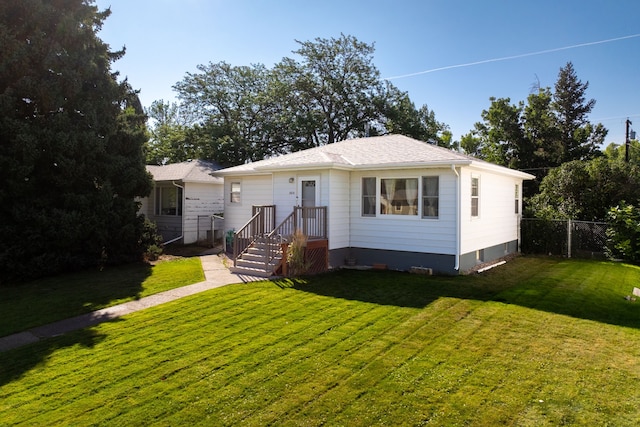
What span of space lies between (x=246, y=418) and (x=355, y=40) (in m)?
28.8

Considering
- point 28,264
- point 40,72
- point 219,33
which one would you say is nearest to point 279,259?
point 28,264

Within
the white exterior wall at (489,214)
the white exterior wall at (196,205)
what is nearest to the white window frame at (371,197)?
the white exterior wall at (489,214)

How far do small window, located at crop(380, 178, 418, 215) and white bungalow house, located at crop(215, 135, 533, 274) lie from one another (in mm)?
29

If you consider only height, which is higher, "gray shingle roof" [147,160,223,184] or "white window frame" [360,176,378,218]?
"gray shingle roof" [147,160,223,184]

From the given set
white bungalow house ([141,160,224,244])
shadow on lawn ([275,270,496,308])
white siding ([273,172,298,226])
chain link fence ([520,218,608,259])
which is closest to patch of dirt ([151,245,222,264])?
white bungalow house ([141,160,224,244])

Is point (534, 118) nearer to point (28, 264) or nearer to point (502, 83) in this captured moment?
point (502, 83)

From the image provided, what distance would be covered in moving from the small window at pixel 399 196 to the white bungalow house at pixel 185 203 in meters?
9.39

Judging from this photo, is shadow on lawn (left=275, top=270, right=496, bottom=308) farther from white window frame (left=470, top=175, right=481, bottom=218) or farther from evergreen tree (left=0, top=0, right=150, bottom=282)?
evergreen tree (left=0, top=0, right=150, bottom=282)

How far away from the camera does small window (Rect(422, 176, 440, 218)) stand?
35.8 feet

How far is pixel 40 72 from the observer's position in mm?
11469

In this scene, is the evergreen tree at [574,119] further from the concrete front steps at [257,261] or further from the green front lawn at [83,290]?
the green front lawn at [83,290]

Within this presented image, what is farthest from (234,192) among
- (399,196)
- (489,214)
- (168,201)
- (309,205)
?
(489,214)

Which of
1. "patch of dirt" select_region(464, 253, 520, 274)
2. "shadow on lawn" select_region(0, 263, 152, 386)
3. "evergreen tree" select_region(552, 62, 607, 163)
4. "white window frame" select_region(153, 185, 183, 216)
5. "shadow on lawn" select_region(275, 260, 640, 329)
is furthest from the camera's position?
"evergreen tree" select_region(552, 62, 607, 163)

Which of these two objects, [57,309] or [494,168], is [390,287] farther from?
[57,309]
